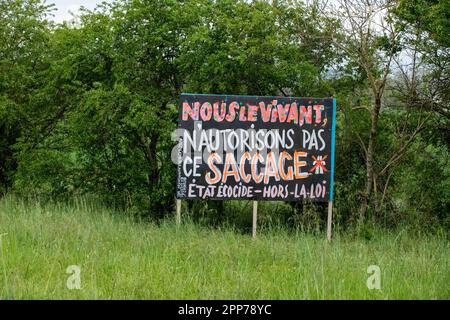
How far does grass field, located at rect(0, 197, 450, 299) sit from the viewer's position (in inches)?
232

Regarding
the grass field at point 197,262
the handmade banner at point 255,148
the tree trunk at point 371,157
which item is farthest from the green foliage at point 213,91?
the grass field at point 197,262

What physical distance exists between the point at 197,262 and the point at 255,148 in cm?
296

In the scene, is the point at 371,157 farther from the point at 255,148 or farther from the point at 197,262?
the point at 197,262

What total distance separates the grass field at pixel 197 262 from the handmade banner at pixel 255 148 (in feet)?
2.79

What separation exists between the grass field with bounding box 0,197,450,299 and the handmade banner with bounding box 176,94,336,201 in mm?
851

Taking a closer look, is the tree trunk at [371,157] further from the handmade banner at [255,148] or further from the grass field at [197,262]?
the grass field at [197,262]

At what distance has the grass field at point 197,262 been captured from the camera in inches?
232

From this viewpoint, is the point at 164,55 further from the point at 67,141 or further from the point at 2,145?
the point at 2,145

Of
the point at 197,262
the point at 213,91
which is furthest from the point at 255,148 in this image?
the point at 197,262

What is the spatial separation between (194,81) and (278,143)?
2067mm

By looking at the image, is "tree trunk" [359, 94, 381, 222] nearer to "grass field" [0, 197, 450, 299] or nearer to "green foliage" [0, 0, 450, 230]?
"green foliage" [0, 0, 450, 230]

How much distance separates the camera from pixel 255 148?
31.3 ft

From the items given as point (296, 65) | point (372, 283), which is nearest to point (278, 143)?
point (296, 65)

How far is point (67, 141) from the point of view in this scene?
11727 millimetres
